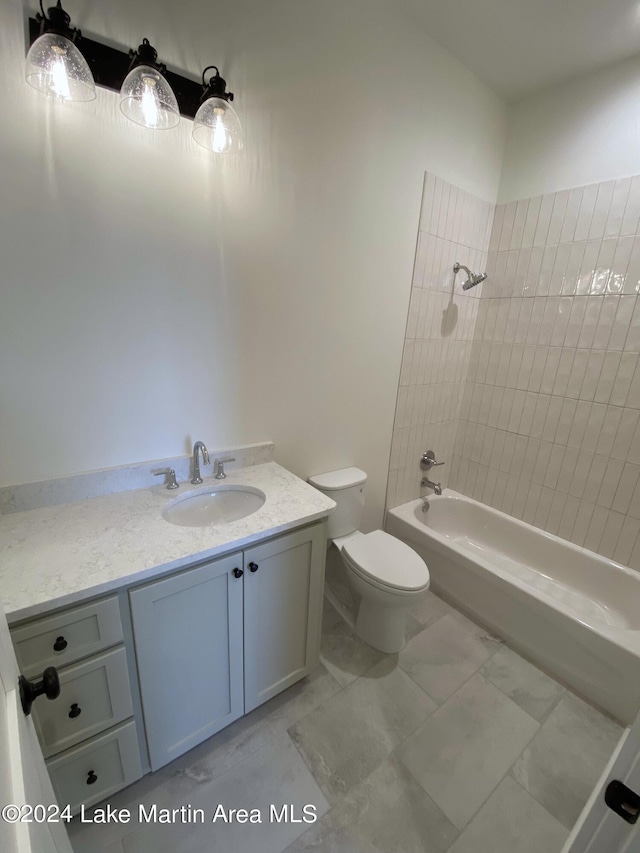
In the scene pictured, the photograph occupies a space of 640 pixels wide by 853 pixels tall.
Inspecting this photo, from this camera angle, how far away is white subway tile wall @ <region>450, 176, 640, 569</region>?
1.76 m

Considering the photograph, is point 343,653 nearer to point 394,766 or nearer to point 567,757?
point 394,766

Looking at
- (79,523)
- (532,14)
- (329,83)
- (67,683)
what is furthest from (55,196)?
(532,14)

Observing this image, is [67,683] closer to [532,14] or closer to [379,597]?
[379,597]

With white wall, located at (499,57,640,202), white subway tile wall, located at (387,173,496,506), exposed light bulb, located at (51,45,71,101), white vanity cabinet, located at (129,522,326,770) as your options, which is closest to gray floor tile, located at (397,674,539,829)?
white vanity cabinet, located at (129,522,326,770)

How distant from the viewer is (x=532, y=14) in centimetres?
144

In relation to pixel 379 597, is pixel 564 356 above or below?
above

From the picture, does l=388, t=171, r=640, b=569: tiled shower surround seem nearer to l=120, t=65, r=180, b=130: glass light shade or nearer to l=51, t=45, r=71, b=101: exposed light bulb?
l=120, t=65, r=180, b=130: glass light shade

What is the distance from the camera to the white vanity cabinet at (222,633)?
104 cm

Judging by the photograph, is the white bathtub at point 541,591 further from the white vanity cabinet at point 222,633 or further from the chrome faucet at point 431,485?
the white vanity cabinet at point 222,633

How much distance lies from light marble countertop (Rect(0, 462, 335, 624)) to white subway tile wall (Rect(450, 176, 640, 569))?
46.1 inches

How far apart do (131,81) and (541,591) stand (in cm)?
270

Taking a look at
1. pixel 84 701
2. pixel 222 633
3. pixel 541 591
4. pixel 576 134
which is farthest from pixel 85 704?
pixel 576 134

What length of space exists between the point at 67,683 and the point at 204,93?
1735 millimetres

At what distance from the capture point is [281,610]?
1.29 meters
